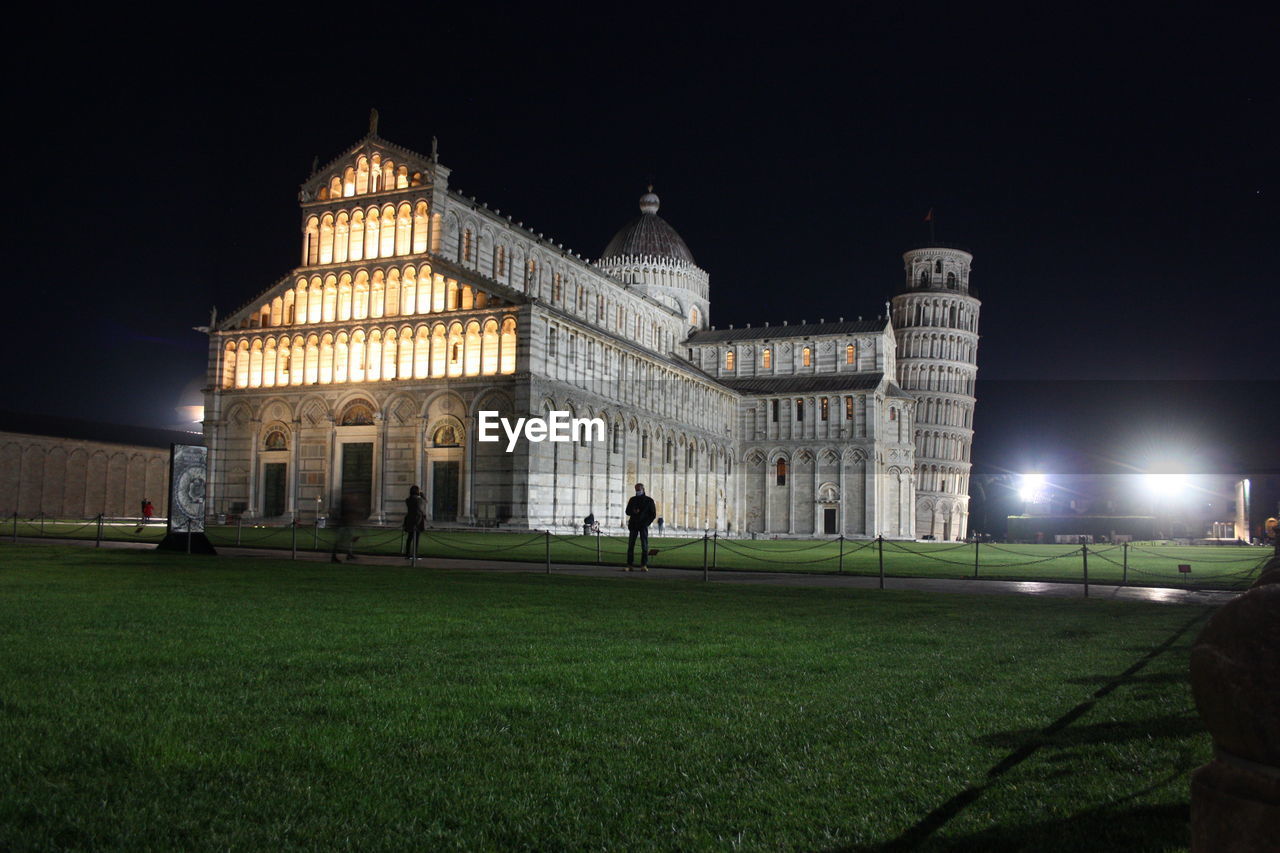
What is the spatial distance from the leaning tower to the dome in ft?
74.5

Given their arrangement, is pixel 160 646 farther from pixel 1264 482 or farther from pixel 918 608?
pixel 1264 482

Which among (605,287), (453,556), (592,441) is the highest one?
(605,287)

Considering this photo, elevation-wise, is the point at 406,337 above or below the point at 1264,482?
above

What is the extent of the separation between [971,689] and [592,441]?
5196 cm

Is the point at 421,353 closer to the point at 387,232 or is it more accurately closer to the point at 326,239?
the point at 387,232

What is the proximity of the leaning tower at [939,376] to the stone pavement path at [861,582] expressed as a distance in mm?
71636

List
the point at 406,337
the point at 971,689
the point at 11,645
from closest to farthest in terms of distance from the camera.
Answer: the point at 971,689 < the point at 11,645 < the point at 406,337

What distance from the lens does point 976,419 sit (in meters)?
109

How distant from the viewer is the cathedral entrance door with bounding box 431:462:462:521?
55469mm

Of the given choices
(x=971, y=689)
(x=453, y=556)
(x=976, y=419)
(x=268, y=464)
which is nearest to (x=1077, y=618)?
(x=971, y=689)

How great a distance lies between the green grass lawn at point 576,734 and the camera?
423 centimetres

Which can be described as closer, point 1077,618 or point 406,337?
point 1077,618

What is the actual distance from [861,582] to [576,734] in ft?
59.0

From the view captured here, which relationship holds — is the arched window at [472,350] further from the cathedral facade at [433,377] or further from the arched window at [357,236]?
the arched window at [357,236]
